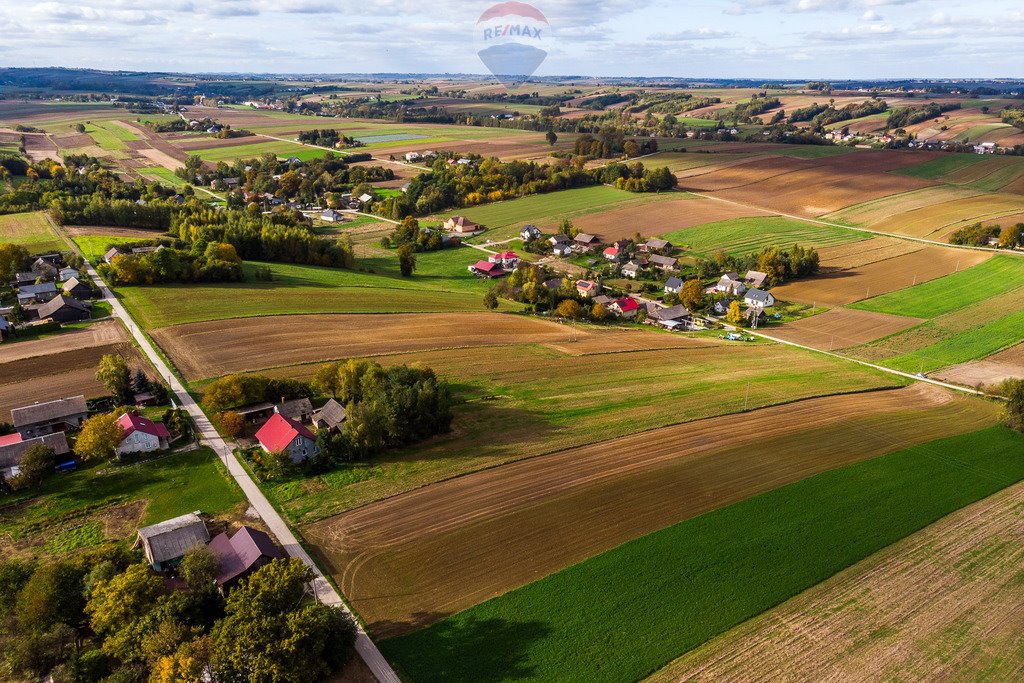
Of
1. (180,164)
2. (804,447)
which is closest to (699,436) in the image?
(804,447)

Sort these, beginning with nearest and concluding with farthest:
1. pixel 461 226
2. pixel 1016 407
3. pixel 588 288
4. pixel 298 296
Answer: pixel 1016 407
pixel 298 296
pixel 588 288
pixel 461 226

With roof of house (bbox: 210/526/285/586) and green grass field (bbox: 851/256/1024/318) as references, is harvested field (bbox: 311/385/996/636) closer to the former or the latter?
roof of house (bbox: 210/526/285/586)

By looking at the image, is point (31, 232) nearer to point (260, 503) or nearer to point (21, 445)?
point (21, 445)

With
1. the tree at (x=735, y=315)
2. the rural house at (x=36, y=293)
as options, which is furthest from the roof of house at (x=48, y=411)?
the tree at (x=735, y=315)

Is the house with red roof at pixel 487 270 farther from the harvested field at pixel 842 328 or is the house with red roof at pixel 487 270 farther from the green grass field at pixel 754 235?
the harvested field at pixel 842 328

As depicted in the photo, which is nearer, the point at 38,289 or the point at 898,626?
the point at 898,626

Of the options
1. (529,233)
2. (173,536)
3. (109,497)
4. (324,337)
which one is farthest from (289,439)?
(529,233)

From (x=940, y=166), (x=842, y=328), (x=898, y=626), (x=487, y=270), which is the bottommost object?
(x=898, y=626)
